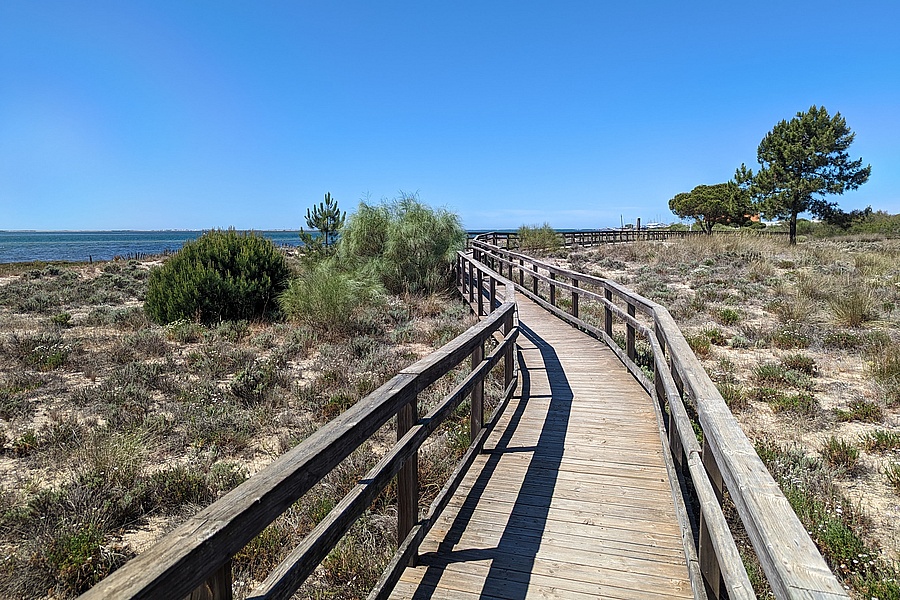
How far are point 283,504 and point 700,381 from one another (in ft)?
7.80

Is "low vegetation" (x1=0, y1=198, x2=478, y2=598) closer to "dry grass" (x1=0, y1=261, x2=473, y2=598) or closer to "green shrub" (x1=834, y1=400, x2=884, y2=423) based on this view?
"dry grass" (x1=0, y1=261, x2=473, y2=598)

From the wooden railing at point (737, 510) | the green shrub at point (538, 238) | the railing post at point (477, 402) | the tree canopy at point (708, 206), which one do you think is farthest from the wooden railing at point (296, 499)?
the tree canopy at point (708, 206)

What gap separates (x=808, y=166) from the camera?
3253 cm

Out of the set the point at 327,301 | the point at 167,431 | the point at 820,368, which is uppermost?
the point at 327,301

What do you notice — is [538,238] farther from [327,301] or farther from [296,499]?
[296,499]

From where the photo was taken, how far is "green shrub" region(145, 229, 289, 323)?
11500 millimetres

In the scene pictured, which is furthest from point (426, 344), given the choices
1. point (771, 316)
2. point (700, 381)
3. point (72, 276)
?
point (72, 276)

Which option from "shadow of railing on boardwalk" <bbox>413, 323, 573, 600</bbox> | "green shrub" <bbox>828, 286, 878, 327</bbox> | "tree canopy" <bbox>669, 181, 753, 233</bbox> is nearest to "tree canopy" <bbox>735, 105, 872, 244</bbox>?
"tree canopy" <bbox>669, 181, 753, 233</bbox>

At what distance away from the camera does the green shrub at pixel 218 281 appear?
11500 mm

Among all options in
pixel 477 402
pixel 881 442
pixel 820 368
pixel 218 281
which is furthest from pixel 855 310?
pixel 218 281

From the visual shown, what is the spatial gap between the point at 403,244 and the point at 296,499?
44.4 ft

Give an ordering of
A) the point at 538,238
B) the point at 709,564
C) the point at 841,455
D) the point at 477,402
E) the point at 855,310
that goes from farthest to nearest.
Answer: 1. the point at 538,238
2. the point at 855,310
3. the point at 841,455
4. the point at 477,402
5. the point at 709,564

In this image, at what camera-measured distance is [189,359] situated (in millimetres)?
8516

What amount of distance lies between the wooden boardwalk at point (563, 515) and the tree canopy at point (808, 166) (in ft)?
110
